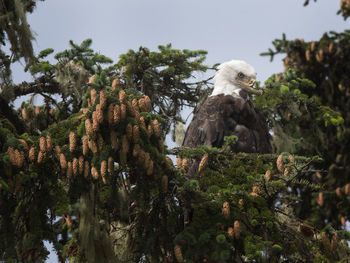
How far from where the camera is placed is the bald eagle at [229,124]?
5.93 m

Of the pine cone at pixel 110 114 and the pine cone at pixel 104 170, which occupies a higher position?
the pine cone at pixel 110 114

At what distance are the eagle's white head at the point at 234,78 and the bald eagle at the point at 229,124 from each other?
1.7 inches

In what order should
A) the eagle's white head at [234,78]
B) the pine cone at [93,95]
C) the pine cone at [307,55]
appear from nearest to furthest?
the pine cone at [93,95], the eagle's white head at [234,78], the pine cone at [307,55]

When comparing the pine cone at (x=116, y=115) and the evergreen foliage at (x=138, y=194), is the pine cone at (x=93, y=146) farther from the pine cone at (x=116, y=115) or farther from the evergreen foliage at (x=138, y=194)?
the pine cone at (x=116, y=115)

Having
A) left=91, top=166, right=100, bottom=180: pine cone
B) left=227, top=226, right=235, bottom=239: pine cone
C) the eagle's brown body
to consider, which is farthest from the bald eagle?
left=91, top=166, right=100, bottom=180: pine cone

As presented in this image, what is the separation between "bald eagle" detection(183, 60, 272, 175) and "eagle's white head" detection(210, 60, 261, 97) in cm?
4

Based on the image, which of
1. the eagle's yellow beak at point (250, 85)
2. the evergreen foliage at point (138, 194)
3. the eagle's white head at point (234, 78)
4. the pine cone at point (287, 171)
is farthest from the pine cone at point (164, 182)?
the eagle's yellow beak at point (250, 85)

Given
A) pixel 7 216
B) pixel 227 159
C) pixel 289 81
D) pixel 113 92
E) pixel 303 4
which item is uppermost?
pixel 303 4

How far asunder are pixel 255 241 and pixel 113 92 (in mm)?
1303

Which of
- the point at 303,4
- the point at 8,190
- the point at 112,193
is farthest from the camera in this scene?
the point at 303,4

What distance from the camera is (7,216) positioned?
3471 mm

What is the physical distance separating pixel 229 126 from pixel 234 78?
978 mm

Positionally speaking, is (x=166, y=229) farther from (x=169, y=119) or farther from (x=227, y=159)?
(x=169, y=119)

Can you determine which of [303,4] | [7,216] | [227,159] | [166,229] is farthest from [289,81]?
[7,216]
